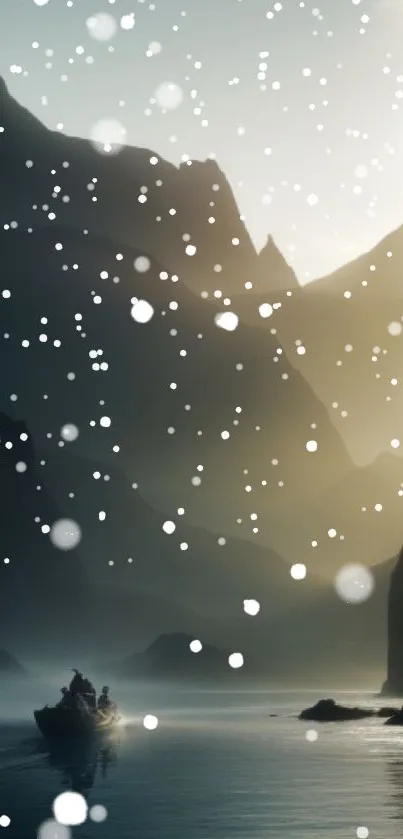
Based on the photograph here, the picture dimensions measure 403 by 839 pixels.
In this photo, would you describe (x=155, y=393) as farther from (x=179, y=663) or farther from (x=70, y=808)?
(x=70, y=808)

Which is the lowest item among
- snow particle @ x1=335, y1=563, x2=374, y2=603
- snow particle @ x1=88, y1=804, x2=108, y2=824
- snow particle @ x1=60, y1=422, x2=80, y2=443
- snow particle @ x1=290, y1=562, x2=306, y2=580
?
snow particle @ x1=88, y1=804, x2=108, y2=824

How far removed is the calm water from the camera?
17.0 metres

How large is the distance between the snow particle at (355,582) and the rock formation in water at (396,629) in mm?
16016

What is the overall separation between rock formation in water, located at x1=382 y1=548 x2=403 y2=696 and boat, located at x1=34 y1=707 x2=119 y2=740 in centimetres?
1635

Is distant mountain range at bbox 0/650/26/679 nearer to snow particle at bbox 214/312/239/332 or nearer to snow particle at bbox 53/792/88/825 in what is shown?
snow particle at bbox 53/792/88/825

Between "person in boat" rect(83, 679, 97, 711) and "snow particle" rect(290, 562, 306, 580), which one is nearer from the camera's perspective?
"person in boat" rect(83, 679, 97, 711)

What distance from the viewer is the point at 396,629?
150 ft

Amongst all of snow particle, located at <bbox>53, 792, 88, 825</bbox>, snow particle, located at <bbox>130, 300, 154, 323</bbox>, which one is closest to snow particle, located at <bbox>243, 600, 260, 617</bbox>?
snow particle, located at <bbox>130, 300, 154, 323</bbox>

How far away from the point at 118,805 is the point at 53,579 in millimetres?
53653

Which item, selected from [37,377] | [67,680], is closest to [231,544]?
[67,680]

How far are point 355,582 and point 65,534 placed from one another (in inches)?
1402

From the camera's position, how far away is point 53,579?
238 ft

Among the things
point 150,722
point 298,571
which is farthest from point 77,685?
point 298,571

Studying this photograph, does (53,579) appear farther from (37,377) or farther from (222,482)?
(37,377)
